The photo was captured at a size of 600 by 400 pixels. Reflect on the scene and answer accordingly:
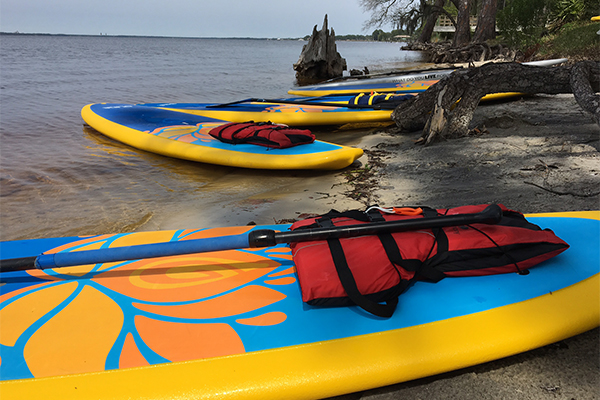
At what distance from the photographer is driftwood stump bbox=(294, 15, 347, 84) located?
51.8 feet

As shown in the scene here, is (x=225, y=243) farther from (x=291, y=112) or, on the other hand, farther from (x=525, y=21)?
(x=525, y=21)

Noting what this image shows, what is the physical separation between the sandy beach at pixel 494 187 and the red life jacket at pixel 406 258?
15.2 inches

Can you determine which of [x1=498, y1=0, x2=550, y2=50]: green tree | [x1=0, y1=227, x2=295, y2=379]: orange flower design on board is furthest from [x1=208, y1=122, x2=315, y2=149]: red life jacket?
[x1=498, y1=0, x2=550, y2=50]: green tree

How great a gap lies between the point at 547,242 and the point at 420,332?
31.4 inches

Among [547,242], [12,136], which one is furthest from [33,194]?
[547,242]

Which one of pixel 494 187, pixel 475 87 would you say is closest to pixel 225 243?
pixel 494 187

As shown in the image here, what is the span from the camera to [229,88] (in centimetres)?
1364

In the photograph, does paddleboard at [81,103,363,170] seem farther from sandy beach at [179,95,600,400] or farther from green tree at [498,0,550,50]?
green tree at [498,0,550,50]

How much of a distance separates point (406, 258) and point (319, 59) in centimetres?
1544

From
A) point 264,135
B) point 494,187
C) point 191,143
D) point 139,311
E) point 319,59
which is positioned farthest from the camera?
point 319,59

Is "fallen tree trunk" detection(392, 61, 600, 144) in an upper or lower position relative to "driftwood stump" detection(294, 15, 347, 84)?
lower

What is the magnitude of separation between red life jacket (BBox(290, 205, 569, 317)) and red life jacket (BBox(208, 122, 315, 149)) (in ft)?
9.40

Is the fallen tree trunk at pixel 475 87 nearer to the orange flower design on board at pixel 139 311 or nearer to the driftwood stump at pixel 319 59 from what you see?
the orange flower design on board at pixel 139 311

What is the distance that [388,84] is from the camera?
8766 mm
